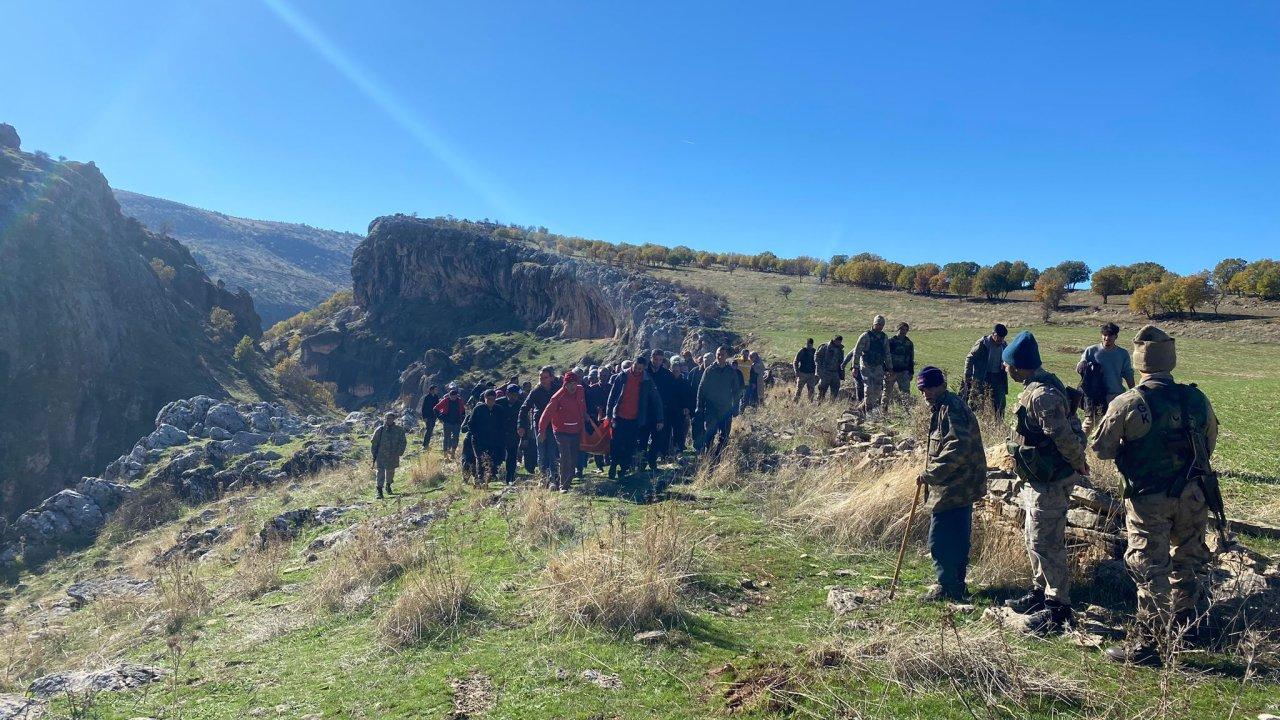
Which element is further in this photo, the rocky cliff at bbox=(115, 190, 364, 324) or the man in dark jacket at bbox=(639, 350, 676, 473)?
the rocky cliff at bbox=(115, 190, 364, 324)

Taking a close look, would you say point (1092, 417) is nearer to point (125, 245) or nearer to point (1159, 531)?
point (1159, 531)

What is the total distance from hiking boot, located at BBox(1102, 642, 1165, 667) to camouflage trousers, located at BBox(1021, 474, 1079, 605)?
53 cm

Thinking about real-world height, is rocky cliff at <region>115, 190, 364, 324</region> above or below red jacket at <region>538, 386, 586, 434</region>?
above

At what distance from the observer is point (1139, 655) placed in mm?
3727

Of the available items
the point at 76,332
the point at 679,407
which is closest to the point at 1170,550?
the point at 679,407

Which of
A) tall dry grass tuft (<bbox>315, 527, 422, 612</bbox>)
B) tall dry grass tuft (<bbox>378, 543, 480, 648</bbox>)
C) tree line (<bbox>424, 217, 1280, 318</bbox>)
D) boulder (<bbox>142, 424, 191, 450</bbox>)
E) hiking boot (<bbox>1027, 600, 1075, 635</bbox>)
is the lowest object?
boulder (<bbox>142, 424, 191, 450</bbox>)

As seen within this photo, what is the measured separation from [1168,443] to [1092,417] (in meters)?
4.53

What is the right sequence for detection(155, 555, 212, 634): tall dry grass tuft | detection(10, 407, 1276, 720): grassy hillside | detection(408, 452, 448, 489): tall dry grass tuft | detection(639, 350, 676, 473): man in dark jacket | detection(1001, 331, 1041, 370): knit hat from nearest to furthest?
1. detection(10, 407, 1276, 720): grassy hillside
2. detection(1001, 331, 1041, 370): knit hat
3. detection(155, 555, 212, 634): tall dry grass tuft
4. detection(639, 350, 676, 473): man in dark jacket
5. detection(408, 452, 448, 489): tall dry grass tuft

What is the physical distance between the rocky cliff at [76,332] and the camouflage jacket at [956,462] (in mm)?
45730

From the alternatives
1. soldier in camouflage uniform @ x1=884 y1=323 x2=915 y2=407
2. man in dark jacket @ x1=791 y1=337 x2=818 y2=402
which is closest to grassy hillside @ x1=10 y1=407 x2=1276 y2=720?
soldier in camouflage uniform @ x1=884 y1=323 x2=915 y2=407

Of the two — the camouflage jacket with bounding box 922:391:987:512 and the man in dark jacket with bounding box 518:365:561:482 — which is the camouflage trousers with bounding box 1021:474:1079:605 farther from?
the man in dark jacket with bounding box 518:365:561:482

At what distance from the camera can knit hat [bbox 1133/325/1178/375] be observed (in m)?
4.02

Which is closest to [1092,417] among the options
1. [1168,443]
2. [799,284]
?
[1168,443]

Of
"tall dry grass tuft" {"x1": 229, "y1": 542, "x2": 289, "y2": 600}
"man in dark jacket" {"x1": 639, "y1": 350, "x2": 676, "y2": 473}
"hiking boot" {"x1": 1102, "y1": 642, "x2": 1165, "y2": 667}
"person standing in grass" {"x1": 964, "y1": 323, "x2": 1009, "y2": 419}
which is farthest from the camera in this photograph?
"man in dark jacket" {"x1": 639, "y1": 350, "x2": 676, "y2": 473}
